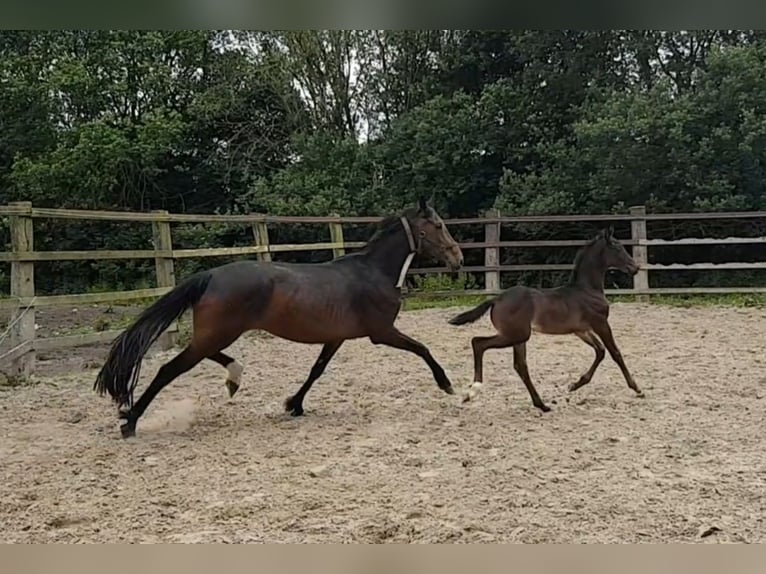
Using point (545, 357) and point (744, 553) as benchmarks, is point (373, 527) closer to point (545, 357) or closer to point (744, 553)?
point (545, 357)

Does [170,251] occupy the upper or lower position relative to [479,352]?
upper

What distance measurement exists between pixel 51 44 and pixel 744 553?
254 centimetres

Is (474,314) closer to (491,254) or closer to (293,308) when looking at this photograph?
(491,254)

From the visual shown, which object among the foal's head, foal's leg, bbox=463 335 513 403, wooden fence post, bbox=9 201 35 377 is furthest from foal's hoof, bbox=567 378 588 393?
wooden fence post, bbox=9 201 35 377

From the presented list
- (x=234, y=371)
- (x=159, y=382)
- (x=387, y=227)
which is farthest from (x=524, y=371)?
(x=159, y=382)

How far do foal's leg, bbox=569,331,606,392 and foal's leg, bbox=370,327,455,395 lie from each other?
0.39 metres

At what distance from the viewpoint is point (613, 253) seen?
2.27 metres

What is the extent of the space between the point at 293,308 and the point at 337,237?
28 centimetres

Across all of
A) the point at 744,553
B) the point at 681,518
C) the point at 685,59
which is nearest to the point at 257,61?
the point at 685,59

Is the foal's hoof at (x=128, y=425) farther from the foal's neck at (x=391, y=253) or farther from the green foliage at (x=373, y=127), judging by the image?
the foal's neck at (x=391, y=253)

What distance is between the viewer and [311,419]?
2.19 meters

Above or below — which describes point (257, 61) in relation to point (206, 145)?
above

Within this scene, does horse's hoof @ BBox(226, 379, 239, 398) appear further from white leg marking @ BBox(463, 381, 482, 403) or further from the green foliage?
white leg marking @ BBox(463, 381, 482, 403)

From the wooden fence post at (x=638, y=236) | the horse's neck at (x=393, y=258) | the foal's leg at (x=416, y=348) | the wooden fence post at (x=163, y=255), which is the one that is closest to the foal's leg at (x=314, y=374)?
the foal's leg at (x=416, y=348)
